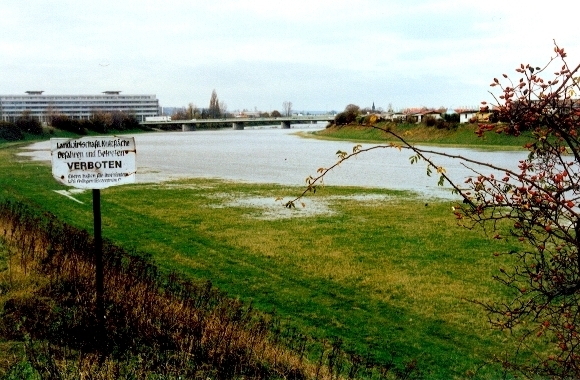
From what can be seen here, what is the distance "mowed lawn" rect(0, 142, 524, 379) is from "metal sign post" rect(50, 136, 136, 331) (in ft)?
12.5

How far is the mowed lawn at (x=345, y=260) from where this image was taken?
9.23 m

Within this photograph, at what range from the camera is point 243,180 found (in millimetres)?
32781

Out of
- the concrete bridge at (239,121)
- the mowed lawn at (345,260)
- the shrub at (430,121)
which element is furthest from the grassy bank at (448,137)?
the concrete bridge at (239,121)

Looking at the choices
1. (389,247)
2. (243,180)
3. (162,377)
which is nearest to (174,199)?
(243,180)

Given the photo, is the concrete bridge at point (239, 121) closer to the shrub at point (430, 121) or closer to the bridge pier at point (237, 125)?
the bridge pier at point (237, 125)

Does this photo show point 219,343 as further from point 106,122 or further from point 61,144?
point 106,122

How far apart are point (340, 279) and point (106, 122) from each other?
124 m

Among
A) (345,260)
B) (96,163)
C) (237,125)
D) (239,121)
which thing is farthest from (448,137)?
(237,125)

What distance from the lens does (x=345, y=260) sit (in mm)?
13969

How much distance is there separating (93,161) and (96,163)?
0.04m

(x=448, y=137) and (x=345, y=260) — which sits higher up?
(x=448, y=137)

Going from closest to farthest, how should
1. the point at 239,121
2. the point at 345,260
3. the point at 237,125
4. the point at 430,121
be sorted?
the point at 345,260 → the point at 430,121 → the point at 239,121 → the point at 237,125

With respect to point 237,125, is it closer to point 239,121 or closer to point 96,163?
point 239,121

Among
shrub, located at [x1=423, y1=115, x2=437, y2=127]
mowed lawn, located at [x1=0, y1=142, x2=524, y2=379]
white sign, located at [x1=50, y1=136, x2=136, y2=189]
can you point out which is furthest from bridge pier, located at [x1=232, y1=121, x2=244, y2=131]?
white sign, located at [x1=50, y1=136, x2=136, y2=189]
